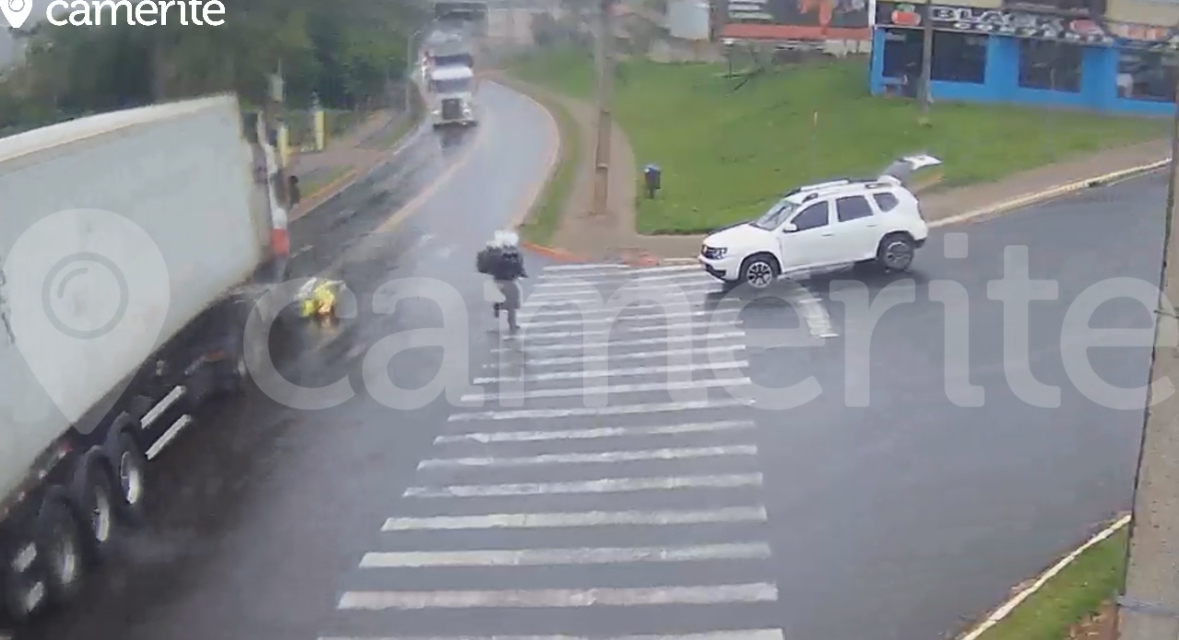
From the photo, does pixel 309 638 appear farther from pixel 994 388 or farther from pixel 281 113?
pixel 281 113

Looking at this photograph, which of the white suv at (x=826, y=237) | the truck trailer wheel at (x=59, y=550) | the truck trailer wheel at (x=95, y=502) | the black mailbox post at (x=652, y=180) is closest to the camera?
the truck trailer wheel at (x=59, y=550)

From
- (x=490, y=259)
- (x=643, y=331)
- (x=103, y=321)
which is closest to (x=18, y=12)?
(x=490, y=259)

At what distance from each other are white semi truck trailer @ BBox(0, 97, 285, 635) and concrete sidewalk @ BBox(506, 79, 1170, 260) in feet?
34.4

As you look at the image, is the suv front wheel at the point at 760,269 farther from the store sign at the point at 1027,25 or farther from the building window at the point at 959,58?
the building window at the point at 959,58

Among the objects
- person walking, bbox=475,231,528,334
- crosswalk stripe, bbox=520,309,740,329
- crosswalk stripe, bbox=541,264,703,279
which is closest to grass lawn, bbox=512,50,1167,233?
crosswalk stripe, bbox=541,264,703,279

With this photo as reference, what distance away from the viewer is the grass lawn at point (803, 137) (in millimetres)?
31781

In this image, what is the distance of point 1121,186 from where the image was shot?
29.1 m

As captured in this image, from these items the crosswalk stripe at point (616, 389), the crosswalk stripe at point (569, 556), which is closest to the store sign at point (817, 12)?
the crosswalk stripe at point (616, 389)

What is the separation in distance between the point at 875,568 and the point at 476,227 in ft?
72.9

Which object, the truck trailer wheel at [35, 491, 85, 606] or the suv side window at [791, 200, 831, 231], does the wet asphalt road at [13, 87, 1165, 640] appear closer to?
the truck trailer wheel at [35, 491, 85, 606]

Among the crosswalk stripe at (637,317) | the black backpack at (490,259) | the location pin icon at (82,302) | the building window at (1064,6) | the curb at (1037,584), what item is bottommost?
the crosswalk stripe at (637,317)

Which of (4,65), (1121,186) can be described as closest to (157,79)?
(4,65)

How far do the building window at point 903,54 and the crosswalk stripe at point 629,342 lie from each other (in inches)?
1107

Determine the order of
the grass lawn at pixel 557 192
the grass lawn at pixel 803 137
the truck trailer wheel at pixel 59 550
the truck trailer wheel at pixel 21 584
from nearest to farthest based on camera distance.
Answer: the truck trailer wheel at pixel 21 584 → the truck trailer wheel at pixel 59 550 → the grass lawn at pixel 557 192 → the grass lawn at pixel 803 137
